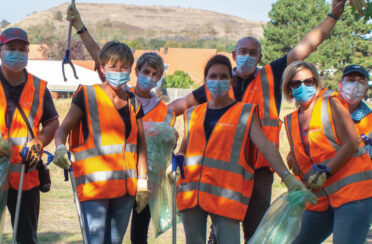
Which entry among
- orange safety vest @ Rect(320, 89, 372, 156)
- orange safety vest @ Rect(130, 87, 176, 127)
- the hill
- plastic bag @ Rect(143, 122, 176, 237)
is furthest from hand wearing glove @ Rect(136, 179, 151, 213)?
the hill

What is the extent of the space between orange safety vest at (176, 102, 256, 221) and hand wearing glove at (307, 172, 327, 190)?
416 millimetres

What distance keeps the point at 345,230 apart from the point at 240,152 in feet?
2.80

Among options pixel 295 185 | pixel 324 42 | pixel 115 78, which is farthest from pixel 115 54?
pixel 324 42

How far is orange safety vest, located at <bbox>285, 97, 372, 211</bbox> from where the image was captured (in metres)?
3.83

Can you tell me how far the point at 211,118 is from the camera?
13.0ft

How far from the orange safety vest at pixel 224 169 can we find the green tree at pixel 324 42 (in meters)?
45.1

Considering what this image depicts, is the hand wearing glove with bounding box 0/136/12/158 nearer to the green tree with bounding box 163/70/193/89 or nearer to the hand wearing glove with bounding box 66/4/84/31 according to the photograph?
the hand wearing glove with bounding box 66/4/84/31

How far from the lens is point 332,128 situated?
3.90m

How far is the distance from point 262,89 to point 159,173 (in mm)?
1105

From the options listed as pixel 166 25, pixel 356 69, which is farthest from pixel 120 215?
pixel 166 25

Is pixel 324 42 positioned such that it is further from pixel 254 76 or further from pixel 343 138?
pixel 343 138

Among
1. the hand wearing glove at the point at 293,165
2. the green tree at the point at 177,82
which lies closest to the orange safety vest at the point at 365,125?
the hand wearing glove at the point at 293,165

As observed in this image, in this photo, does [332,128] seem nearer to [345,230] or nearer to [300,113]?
[300,113]

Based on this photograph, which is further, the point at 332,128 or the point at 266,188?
the point at 266,188
